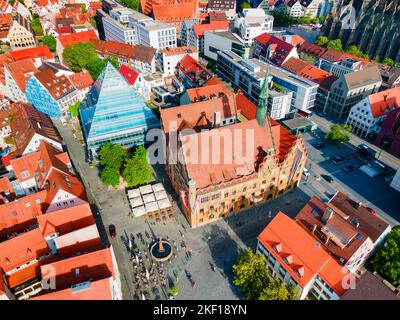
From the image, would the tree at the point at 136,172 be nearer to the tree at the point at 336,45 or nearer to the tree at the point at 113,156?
the tree at the point at 113,156

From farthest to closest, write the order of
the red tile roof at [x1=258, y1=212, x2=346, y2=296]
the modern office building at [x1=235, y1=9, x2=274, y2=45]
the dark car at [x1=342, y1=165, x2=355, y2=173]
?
1. the modern office building at [x1=235, y1=9, x2=274, y2=45]
2. the dark car at [x1=342, y1=165, x2=355, y2=173]
3. the red tile roof at [x1=258, y1=212, x2=346, y2=296]

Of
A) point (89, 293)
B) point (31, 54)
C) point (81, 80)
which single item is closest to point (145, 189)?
point (89, 293)

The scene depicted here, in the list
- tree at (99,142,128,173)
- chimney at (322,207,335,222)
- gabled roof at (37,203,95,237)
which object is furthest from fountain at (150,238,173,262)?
chimney at (322,207,335,222)

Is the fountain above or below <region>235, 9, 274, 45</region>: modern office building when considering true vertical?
below

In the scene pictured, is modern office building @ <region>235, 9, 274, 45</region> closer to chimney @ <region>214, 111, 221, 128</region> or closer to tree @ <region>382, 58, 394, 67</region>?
tree @ <region>382, 58, 394, 67</region>

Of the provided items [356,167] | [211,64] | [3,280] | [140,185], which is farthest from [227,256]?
[211,64]

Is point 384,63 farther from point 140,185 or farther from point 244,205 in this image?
point 140,185

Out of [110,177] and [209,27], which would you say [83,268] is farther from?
[209,27]
